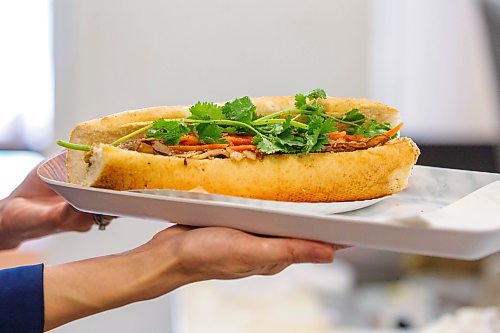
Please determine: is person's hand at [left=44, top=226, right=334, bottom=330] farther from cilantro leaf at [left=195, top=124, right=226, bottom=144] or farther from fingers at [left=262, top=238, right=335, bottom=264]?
cilantro leaf at [left=195, top=124, right=226, bottom=144]

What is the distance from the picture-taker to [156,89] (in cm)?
334

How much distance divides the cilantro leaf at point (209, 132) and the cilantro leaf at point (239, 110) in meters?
0.04

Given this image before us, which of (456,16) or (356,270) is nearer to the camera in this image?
(356,270)

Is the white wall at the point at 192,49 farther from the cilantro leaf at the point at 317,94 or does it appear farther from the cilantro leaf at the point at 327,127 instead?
the cilantro leaf at the point at 327,127

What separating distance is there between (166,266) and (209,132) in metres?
0.30

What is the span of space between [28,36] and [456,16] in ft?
7.32

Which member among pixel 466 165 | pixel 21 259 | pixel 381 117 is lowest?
pixel 21 259

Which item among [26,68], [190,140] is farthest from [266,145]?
[26,68]

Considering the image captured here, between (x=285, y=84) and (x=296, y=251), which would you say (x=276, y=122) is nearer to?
(x=296, y=251)

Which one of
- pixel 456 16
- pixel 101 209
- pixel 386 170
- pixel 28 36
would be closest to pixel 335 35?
pixel 456 16

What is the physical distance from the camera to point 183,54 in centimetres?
332

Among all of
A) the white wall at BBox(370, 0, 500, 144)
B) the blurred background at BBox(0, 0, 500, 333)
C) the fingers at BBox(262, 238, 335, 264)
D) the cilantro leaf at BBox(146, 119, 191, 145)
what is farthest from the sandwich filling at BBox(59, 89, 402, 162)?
the white wall at BBox(370, 0, 500, 144)

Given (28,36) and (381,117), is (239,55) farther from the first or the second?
(381,117)

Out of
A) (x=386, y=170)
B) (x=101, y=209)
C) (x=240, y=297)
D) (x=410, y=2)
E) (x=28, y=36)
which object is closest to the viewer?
(x=101, y=209)
